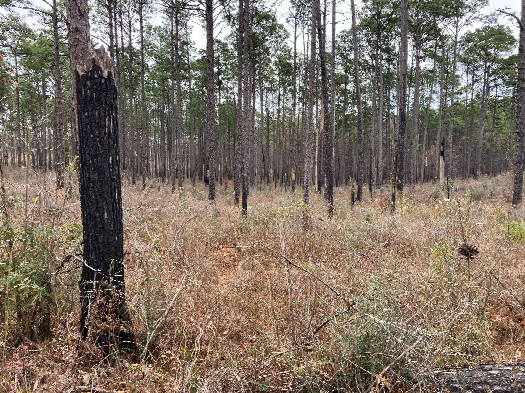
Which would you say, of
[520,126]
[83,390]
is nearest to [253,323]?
[83,390]

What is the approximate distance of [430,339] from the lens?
86.7 inches

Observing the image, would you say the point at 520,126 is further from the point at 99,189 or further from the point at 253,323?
the point at 99,189

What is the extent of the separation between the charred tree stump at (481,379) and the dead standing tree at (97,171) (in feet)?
8.27

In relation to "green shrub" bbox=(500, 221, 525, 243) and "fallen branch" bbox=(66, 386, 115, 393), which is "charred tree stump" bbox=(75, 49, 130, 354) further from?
"green shrub" bbox=(500, 221, 525, 243)

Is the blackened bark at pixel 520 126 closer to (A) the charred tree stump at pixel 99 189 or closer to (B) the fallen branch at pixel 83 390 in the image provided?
(A) the charred tree stump at pixel 99 189

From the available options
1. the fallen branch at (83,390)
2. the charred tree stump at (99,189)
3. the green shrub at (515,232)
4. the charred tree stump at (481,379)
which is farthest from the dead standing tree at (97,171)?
the green shrub at (515,232)

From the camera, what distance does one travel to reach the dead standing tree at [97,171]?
2.43m

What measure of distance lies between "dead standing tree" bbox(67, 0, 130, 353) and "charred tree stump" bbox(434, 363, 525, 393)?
8.27ft

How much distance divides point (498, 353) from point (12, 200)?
4936mm

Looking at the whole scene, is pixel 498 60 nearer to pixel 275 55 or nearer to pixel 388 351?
pixel 275 55

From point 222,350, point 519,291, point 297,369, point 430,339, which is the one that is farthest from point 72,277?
point 519,291

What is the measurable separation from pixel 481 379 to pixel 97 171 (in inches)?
135

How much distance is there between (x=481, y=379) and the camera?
1990 millimetres

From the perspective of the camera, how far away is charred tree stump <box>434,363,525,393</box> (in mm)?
1914
